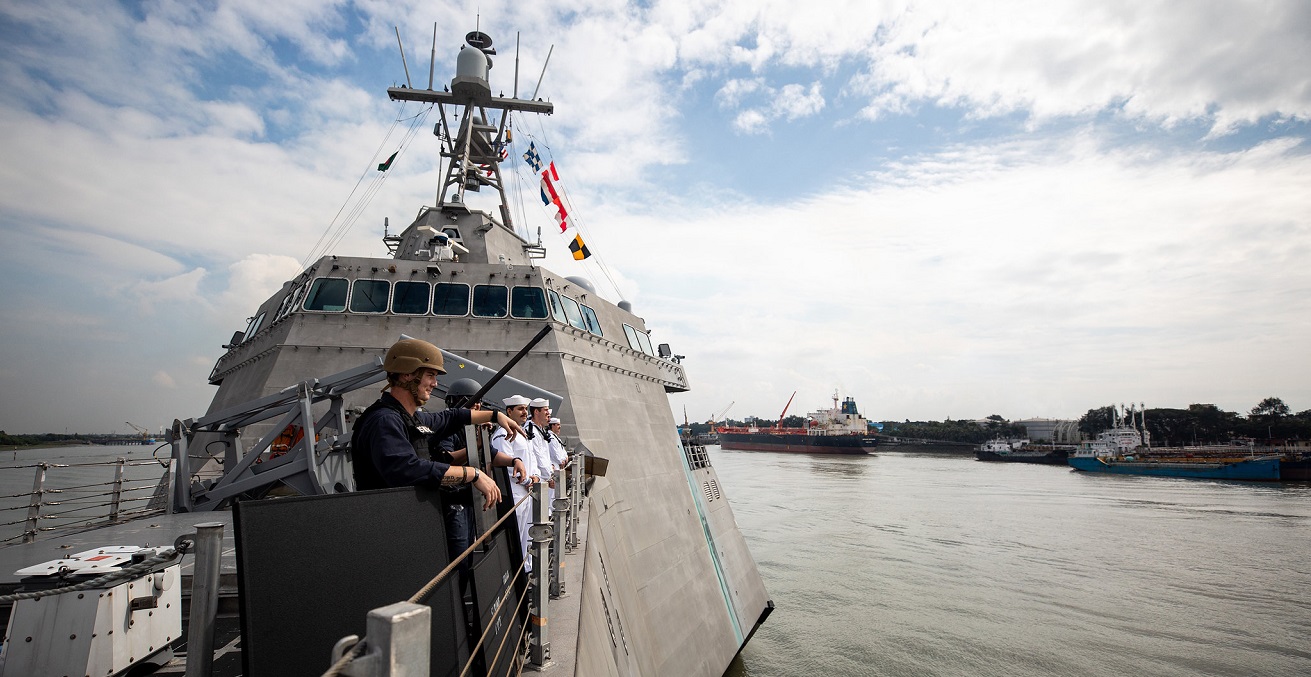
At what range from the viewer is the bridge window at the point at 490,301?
9586mm

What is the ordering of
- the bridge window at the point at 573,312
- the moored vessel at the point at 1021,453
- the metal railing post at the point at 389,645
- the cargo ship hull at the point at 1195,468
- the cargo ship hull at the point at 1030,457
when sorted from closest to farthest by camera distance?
1. the metal railing post at the point at 389,645
2. the bridge window at the point at 573,312
3. the cargo ship hull at the point at 1195,468
4. the cargo ship hull at the point at 1030,457
5. the moored vessel at the point at 1021,453

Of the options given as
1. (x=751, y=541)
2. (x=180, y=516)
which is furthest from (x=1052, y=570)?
(x=180, y=516)

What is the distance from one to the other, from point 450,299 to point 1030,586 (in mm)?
16879

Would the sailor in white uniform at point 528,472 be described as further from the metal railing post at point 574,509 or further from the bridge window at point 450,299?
the bridge window at point 450,299

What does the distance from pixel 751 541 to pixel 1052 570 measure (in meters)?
9.22

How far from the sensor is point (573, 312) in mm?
10336

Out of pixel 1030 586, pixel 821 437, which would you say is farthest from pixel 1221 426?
pixel 1030 586

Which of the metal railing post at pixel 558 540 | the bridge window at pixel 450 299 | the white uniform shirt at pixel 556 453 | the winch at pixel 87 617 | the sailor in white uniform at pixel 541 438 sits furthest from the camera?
the bridge window at pixel 450 299

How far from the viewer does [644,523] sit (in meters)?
8.37

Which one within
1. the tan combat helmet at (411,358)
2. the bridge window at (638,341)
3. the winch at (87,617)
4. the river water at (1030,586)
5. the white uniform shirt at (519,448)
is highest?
the bridge window at (638,341)

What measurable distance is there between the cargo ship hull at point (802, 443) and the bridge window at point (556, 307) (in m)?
73.2

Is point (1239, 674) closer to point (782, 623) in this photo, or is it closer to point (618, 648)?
point (782, 623)

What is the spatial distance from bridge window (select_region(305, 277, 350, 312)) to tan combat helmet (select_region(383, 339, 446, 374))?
7.49m

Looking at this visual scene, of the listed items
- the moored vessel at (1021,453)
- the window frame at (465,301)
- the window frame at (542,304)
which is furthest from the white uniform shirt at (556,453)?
the moored vessel at (1021,453)
